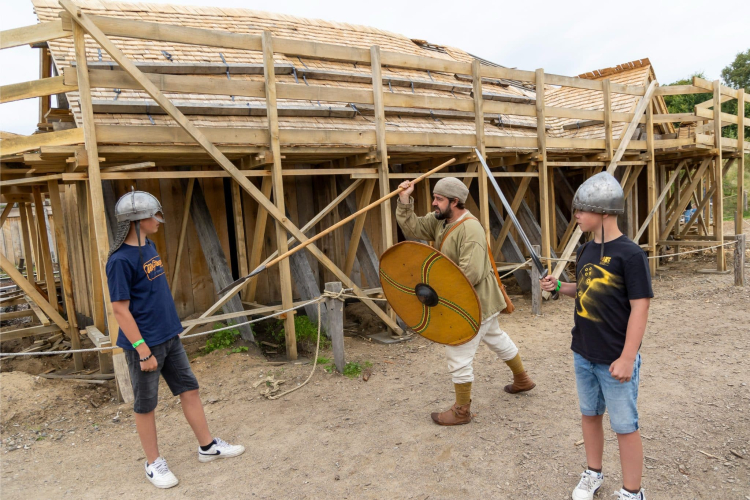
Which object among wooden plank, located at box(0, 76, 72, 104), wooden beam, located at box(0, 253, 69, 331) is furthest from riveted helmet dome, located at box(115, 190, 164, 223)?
wooden beam, located at box(0, 253, 69, 331)

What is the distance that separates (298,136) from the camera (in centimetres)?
550

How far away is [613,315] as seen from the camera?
2555 millimetres

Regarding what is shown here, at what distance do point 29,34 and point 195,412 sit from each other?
354 centimetres

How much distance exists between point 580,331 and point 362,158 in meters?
4.03

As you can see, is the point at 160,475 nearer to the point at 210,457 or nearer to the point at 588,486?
the point at 210,457

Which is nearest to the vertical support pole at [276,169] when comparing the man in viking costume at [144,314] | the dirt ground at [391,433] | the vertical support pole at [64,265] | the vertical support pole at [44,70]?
the dirt ground at [391,433]

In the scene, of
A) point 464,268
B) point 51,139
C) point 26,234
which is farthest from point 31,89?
point 26,234

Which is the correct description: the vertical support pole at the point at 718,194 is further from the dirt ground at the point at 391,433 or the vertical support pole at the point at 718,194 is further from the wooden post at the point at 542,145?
the dirt ground at the point at 391,433

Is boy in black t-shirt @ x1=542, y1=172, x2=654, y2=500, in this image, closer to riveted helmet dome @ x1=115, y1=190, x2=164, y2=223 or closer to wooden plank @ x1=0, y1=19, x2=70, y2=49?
riveted helmet dome @ x1=115, y1=190, x2=164, y2=223

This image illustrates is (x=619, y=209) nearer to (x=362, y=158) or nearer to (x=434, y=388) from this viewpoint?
(x=434, y=388)

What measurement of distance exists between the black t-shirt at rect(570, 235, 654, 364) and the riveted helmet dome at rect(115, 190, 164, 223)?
2.60 m

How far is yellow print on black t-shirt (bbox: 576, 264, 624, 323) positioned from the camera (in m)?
2.54

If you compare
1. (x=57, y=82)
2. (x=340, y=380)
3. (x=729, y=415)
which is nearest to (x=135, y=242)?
(x=57, y=82)

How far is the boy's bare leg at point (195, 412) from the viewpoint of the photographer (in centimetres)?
348
